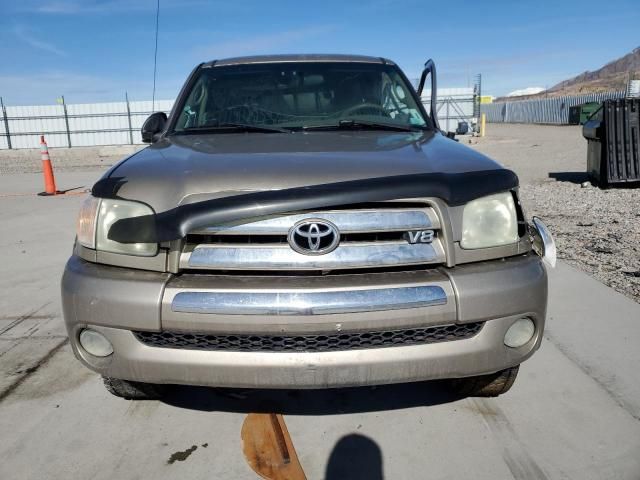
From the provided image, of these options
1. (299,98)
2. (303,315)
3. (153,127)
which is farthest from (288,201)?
(153,127)

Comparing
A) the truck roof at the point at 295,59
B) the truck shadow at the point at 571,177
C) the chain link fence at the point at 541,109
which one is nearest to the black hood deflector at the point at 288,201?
the truck roof at the point at 295,59

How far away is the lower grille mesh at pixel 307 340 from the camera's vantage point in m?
1.95

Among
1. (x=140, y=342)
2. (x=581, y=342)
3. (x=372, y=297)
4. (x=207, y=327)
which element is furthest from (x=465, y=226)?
(x=581, y=342)

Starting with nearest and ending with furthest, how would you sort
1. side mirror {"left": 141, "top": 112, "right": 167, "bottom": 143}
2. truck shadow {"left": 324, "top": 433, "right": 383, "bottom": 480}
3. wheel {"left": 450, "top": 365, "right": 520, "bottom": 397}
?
truck shadow {"left": 324, "top": 433, "right": 383, "bottom": 480}
wheel {"left": 450, "top": 365, "right": 520, "bottom": 397}
side mirror {"left": 141, "top": 112, "right": 167, "bottom": 143}

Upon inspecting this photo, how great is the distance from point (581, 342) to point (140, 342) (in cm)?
260

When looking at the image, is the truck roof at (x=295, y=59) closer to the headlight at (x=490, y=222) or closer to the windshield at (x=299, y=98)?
the windshield at (x=299, y=98)

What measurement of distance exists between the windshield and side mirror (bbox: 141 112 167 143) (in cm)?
18

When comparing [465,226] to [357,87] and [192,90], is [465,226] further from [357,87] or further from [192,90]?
[192,90]

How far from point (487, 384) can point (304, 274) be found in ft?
3.88

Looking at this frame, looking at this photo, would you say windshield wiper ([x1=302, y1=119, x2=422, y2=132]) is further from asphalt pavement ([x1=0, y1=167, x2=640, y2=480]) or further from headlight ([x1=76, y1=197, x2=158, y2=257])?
asphalt pavement ([x1=0, y1=167, x2=640, y2=480])

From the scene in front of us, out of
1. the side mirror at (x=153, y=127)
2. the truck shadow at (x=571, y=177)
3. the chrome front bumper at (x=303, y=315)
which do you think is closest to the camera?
the chrome front bumper at (x=303, y=315)

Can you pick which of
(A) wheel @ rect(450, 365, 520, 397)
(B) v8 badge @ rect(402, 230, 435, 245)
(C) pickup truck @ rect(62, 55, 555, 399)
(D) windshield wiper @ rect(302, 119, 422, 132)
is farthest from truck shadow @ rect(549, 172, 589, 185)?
(B) v8 badge @ rect(402, 230, 435, 245)

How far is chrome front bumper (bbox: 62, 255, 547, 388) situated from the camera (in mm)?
1881

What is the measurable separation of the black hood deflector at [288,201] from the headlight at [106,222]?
0.07 m
